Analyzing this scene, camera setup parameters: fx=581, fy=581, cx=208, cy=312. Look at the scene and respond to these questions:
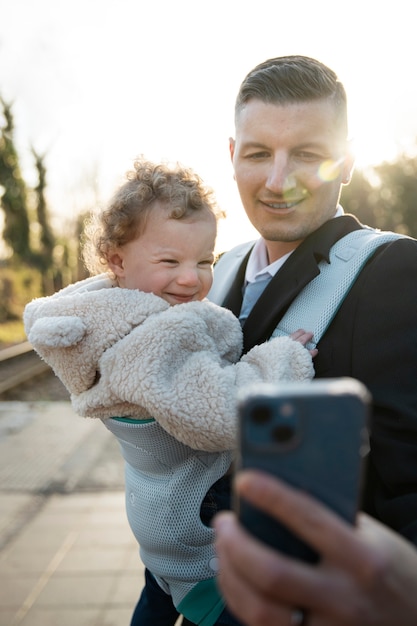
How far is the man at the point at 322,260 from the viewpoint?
59.0 inches

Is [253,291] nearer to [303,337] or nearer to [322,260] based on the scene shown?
[322,260]

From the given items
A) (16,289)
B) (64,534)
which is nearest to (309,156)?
(64,534)

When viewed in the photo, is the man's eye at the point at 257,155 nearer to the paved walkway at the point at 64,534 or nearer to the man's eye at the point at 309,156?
the man's eye at the point at 309,156

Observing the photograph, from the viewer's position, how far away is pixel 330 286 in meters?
1.77

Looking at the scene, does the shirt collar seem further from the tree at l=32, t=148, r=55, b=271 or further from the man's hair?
the tree at l=32, t=148, r=55, b=271

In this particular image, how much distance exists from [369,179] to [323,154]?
98.0 feet

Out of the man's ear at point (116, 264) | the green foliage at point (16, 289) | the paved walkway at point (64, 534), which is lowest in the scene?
the green foliage at point (16, 289)

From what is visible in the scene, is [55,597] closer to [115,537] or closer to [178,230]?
[115,537]

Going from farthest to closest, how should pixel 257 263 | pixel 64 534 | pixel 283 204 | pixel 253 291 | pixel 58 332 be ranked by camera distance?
pixel 64 534 → pixel 257 263 → pixel 253 291 → pixel 283 204 → pixel 58 332

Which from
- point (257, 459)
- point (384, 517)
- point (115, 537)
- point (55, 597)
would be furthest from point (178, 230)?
point (115, 537)

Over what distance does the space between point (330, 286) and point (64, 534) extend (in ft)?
11.8

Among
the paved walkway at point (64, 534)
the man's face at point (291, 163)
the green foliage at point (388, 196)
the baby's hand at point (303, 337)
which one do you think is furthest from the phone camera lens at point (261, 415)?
the green foliage at point (388, 196)

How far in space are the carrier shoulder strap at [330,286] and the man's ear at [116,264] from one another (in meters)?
0.60

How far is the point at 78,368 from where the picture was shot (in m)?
1.76
